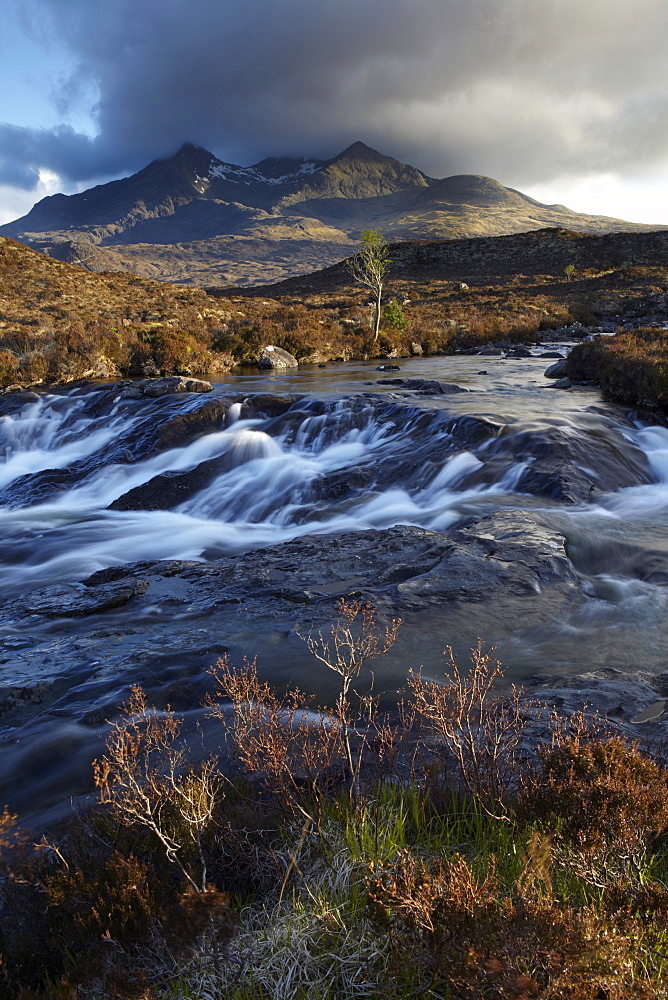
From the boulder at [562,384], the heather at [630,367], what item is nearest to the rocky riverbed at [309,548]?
the boulder at [562,384]

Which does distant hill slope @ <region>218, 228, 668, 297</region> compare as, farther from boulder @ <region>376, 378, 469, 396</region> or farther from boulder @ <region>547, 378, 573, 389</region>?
boulder @ <region>376, 378, 469, 396</region>

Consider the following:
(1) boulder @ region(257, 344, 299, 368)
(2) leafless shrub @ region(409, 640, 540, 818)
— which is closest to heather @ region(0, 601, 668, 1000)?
(2) leafless shrub @ region(409, 640, 540, 818)

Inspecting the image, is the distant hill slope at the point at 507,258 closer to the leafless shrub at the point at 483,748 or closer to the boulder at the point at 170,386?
the boulder at the point at 170,386

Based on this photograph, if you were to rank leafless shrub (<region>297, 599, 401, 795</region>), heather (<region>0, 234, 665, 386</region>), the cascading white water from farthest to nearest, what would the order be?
1. heather (<region>0, 234, 665, 386</region>)
2. the cascading white water
3. leafless shrub (<region>297, 599, 401, 795</region>)

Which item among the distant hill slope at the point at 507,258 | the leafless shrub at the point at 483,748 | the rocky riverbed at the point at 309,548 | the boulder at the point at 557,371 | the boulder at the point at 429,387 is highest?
the distant hill slope at the point at 507,258

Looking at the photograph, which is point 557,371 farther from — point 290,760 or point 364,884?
point 364,884

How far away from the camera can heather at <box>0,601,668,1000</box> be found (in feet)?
6.06

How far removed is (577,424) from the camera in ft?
41.7

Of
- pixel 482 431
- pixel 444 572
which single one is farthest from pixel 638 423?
pixel 444 572

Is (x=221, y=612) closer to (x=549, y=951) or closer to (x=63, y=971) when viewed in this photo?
(x=63, y=971)

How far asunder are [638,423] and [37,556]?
13.1 m

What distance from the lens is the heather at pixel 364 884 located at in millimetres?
1848

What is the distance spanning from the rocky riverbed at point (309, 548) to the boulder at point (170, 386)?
4.51 feet

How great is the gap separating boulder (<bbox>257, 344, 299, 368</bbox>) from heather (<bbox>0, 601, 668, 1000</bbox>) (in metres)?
23.8
